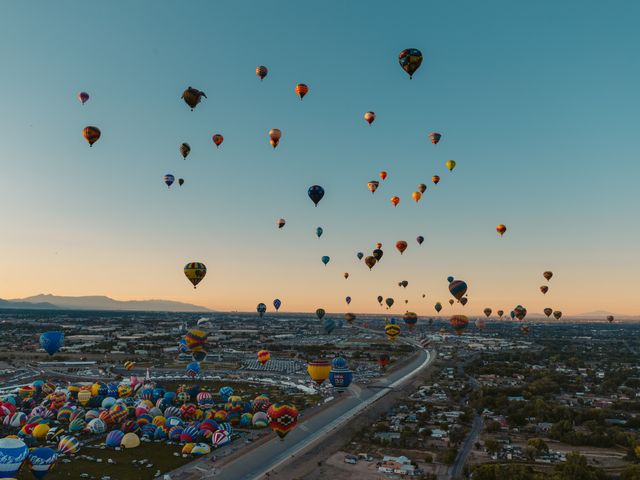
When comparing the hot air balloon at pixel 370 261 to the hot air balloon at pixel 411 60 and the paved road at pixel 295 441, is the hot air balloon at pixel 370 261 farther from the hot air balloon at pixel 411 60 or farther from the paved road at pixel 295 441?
the hot air balloon at pixel 411 60

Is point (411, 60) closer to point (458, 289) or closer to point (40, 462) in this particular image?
point (458, 289)

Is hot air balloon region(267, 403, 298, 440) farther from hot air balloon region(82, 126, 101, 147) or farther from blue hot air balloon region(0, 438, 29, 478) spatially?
hot air balloon region(82, 126, 101, 147)

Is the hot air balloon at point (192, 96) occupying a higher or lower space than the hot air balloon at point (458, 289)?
higher

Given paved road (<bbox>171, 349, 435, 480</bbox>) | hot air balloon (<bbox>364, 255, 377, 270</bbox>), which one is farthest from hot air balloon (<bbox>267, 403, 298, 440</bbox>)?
hot air balloon (<bbox>364, 255, 377, 270</bbox>)

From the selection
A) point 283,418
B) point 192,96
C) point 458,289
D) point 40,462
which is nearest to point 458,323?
point 458,289

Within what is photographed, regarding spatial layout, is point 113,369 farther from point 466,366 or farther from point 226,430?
point 466,366

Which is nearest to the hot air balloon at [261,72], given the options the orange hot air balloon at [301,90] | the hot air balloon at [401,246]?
the orange hot air balloon at [301,90]
